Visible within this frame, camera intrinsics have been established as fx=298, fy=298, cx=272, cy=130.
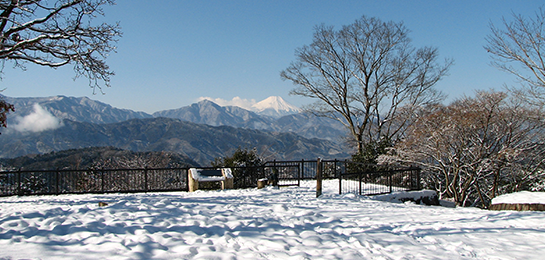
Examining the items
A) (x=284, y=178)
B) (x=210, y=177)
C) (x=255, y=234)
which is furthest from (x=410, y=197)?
(x=210, y=177)

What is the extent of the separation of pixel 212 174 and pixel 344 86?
1348 cm

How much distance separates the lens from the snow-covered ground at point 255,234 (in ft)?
13.7

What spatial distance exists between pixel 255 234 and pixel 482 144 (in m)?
11.4

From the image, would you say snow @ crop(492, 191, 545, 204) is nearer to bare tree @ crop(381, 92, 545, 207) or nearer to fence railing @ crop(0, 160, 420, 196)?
bare tree @ crop(381, 92, 545, 207)

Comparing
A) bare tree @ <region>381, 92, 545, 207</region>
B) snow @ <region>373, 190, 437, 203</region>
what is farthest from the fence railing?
bare tree @ <region>381, 92, 545, 207</region>

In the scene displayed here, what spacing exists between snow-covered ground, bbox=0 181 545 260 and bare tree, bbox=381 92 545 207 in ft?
18.1

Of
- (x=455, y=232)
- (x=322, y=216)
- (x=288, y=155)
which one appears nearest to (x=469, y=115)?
(x=455, y=232)

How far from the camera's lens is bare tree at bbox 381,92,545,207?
11992 mm

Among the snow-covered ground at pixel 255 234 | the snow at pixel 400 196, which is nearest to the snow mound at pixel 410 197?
the snow at pixel 400 196

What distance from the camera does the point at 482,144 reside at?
39.8 ft

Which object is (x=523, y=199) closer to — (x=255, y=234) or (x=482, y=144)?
(x=482, y=144)

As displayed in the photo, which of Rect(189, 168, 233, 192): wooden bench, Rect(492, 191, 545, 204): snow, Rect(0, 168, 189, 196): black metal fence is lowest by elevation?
Rect(0, 168, 189, 196): black metal fence

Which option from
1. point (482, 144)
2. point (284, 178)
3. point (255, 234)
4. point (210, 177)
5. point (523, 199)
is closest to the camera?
point (255, 234)

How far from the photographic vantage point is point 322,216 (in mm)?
6508
